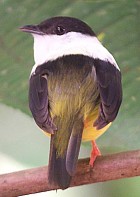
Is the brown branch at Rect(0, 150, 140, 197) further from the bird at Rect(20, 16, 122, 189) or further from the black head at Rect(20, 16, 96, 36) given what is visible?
the black head at Rect(20, 16, 96, 36)

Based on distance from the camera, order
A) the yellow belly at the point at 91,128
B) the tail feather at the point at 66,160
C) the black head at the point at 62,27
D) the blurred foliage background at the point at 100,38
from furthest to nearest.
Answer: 1. the black head at the point at 62,27
2. the yellow belly at the point at 91,128
3. the tail feather at the point at 66,160
4. the blurred foliage background at the point at 100,38

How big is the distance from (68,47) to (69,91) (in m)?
0.10

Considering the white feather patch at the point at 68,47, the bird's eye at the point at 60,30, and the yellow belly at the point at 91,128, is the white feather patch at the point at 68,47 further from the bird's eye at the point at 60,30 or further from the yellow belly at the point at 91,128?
the yellow belly at the point at 91,128

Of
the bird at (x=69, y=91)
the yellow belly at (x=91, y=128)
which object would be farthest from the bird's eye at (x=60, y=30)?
the yellow belly at (x=91, y=128)

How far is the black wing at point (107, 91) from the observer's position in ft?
1.90

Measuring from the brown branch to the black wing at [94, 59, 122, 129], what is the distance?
0.15ft

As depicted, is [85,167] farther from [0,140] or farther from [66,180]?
[0,140]

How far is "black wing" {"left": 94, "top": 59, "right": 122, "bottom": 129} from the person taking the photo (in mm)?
578

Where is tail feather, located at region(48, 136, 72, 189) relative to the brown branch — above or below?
above

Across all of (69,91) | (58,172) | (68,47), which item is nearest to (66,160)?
(58,172)

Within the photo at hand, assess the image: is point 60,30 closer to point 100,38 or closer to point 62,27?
point 62,27

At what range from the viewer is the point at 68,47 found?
75 centimetres

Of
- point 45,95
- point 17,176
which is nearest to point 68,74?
point 45,95

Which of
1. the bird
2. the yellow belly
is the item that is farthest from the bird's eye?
the yellow belly
